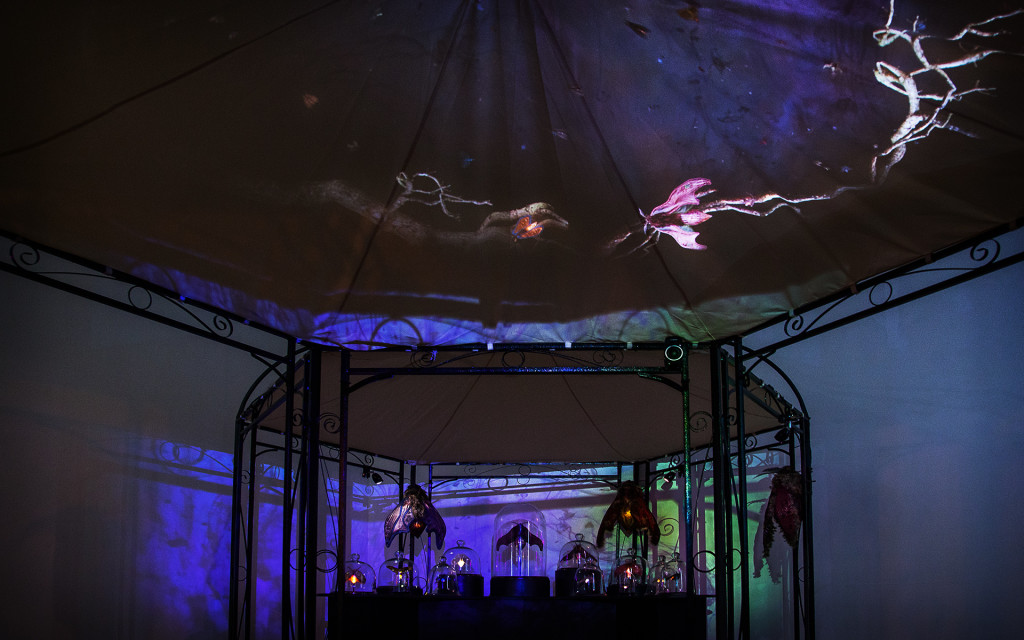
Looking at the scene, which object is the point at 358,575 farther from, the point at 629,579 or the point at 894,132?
the point at 894,132

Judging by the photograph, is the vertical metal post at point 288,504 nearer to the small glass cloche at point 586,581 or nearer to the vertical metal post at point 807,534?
the small glass cloche at point 586,581

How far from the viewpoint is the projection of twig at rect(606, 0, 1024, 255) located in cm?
320

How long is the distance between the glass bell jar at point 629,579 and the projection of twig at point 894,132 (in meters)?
2.44

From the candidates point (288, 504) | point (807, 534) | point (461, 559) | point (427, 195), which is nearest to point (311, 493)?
point (288, 504)

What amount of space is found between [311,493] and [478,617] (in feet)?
4.82

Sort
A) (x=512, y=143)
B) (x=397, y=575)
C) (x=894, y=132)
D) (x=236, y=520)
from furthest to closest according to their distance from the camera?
1. (x=397, y=575)
2. (x=236, y=520)
3. (x=512, y=143)
4. (x=894, y=132)

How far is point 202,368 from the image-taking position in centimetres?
862

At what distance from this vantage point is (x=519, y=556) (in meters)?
8.48

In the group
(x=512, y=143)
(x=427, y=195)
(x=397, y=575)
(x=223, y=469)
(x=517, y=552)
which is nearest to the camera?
(x=512, y=143)

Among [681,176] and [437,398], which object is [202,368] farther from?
[681,176]

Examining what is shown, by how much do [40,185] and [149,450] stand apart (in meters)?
4.31

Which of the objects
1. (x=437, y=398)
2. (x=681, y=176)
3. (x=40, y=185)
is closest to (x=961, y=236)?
(x=681, y=176)

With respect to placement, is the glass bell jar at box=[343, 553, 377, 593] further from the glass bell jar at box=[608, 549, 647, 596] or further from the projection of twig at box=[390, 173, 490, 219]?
the projection of twig at box=[390, 173, 490, 219]

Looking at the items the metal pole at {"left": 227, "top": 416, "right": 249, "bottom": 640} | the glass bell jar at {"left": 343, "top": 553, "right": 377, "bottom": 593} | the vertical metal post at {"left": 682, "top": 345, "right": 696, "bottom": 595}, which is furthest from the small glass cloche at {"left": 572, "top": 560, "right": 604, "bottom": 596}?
the metal pole at {"left": 227, "top": 416, "right": 249, "bottom": 640}
